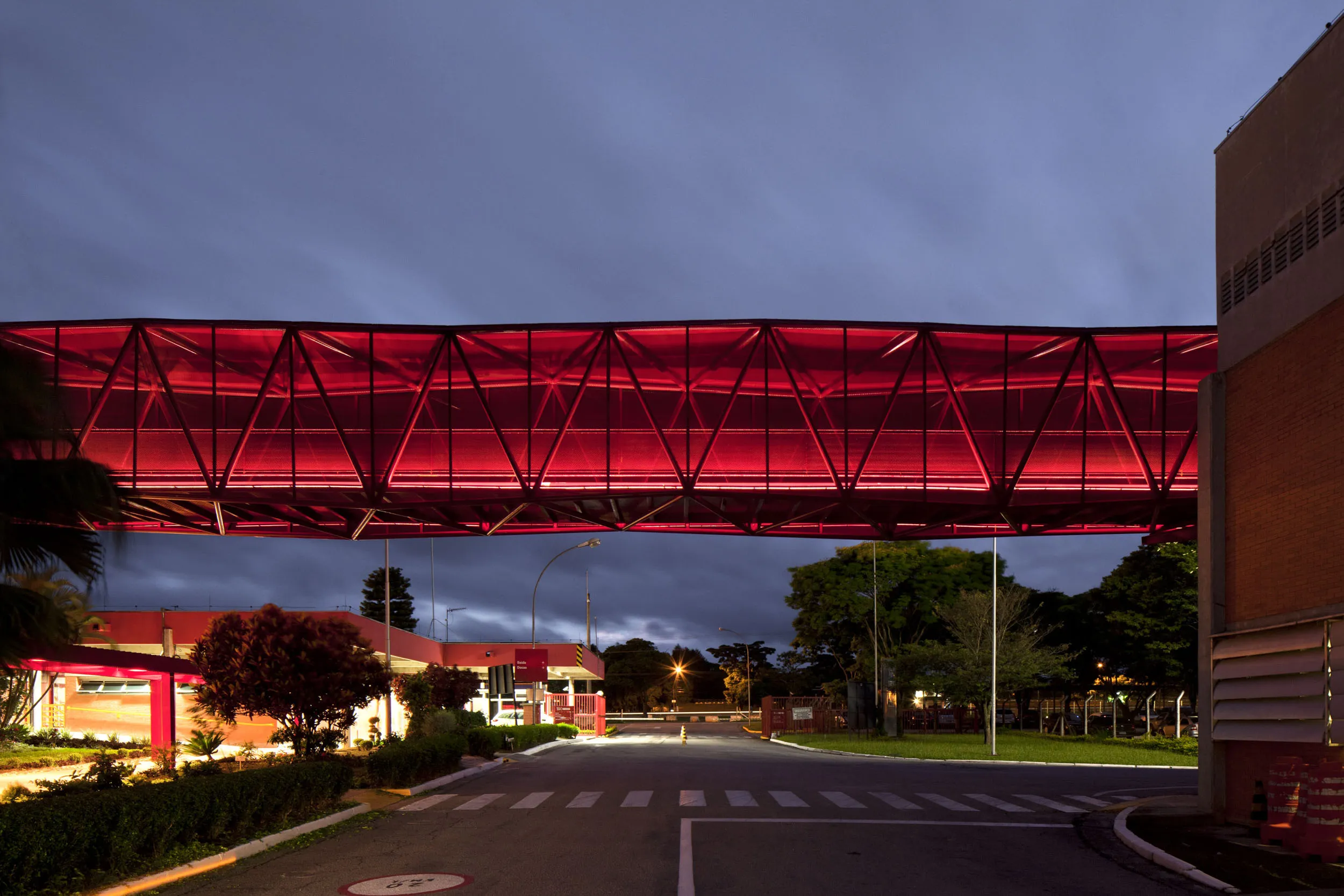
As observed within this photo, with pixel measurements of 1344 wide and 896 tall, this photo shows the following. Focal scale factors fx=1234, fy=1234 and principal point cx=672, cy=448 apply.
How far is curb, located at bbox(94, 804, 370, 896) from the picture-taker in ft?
44.9

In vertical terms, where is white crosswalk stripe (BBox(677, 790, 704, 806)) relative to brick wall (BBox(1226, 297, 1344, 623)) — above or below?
below

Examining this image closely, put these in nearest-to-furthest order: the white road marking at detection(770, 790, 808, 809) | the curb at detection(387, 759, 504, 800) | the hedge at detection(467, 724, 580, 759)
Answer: the white road marking at detection(770, 790, 808, 809)
the curb at detection(387, 759, 504, 800)
the hedge at detection(467, 724, 580, 759)

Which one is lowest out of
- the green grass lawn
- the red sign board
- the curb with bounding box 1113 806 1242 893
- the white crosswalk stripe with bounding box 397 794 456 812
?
the green grass lawn

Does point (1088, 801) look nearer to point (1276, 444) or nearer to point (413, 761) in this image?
point (1276, 444)

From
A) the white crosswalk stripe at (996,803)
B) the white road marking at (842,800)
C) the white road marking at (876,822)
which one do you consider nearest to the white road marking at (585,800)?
the white road marking at (876,822)

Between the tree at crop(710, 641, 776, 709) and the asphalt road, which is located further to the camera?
the tree at crop(710, 641, 776, 709)

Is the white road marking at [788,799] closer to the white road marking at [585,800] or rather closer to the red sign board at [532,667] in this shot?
the white road marking at [585,800]

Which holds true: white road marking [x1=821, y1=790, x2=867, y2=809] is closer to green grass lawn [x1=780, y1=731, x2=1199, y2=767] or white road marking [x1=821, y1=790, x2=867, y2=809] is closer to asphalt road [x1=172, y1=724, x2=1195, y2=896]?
asphalt road [x1=172, y1=724, x2=1195, y2=896]

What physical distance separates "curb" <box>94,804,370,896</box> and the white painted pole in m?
24.6

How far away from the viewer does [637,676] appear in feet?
531

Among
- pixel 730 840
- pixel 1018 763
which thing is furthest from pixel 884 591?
pixel 730 840

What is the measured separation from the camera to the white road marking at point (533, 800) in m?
24.3

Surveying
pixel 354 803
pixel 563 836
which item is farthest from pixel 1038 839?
pixel 354 803

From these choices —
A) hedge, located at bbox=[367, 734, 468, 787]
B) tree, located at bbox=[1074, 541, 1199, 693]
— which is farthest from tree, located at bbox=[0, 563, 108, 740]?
tree, located at bbox=[1074, 541, 1199, 693]
